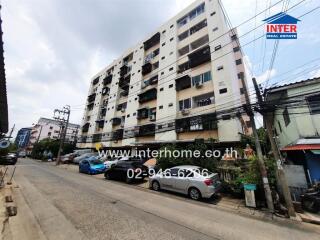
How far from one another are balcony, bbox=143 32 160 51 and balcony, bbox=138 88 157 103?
34.5ft

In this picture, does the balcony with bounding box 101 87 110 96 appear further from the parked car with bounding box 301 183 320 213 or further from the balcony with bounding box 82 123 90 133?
the parked car with bounding box 301 183 320 213

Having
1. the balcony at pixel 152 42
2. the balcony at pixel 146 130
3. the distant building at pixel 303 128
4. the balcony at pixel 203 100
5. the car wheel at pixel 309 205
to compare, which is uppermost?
the balcony at pixel 152 42

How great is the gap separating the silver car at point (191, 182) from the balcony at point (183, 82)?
48.0 feet

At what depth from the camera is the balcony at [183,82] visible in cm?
2302

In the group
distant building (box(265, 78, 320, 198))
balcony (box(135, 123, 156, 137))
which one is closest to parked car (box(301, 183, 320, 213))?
distant building (box(265, 78, 320, 198))

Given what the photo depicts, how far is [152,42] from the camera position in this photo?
3334 cm

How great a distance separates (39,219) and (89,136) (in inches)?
1490

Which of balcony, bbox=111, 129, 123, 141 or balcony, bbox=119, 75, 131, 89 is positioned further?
balcony, bbox=119, 75, 131, 89

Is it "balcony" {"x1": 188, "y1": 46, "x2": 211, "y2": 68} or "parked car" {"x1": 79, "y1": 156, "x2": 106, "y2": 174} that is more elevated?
"balcony" {"x1": 188, "y1": 46, "x2": 211, "y2": 68}

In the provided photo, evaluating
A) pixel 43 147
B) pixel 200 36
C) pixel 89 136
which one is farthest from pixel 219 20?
pixel 43 147

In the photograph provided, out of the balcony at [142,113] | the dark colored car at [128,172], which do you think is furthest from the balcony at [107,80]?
the dark colored car at [128,172]

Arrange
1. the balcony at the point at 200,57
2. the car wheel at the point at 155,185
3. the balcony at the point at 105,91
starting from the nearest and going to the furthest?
the car wheel at the point at 155,185, the balcony at the point at 200,57, the balcony at the point at 105,91

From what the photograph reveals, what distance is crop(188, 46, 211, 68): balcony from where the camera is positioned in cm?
2195

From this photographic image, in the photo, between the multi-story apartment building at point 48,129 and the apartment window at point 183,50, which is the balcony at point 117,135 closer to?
the apartment window at point 183,50
